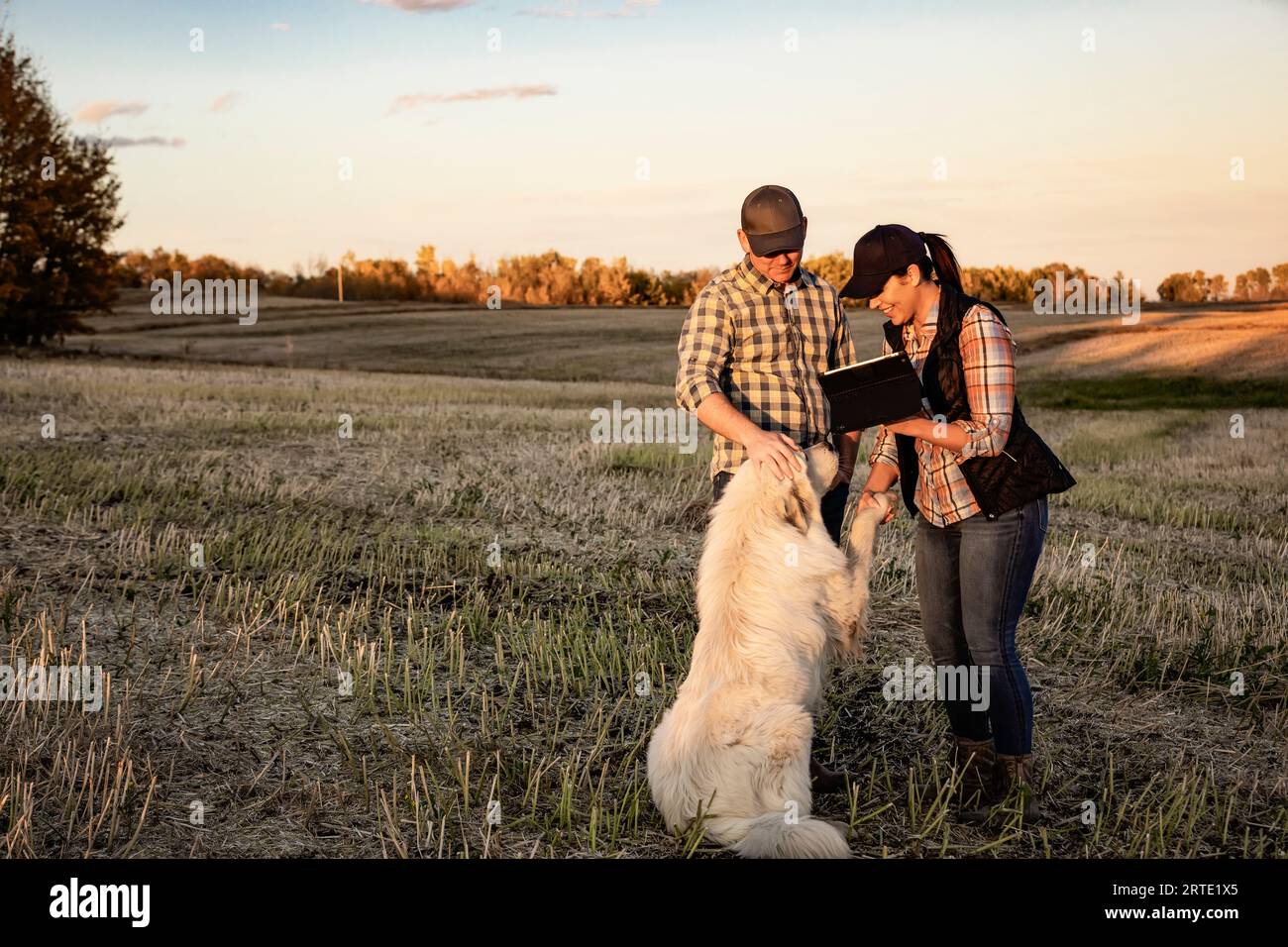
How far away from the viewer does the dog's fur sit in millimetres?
3930

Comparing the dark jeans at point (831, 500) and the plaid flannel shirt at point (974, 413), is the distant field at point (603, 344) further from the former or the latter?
the plaid flannel shirt at point (974, 413)

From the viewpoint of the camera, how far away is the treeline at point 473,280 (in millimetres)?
64500

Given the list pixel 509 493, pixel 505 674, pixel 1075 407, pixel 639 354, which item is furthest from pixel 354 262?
pixel 505 674

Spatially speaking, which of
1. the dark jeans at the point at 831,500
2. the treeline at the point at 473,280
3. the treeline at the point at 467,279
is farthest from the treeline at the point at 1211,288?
the dark jeans at the point at 831,500

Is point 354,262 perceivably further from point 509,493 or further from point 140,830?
point 140,830

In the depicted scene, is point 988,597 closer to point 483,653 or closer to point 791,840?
point 791,840

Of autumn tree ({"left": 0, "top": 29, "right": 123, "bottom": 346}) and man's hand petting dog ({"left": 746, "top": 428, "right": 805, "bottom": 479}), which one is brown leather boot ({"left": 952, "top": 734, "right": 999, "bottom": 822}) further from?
autumn tree ({"left": 0, "top": 29, "right": 123, "bottom": 346})

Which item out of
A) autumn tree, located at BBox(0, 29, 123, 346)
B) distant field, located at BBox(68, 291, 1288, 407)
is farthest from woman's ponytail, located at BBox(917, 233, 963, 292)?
autumn tree, located at BBox(0, 29, 123, 346)

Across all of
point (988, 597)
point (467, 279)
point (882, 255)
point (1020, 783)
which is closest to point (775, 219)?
point (882, 255)

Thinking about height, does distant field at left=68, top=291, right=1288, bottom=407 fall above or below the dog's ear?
above

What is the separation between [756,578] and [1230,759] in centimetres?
327

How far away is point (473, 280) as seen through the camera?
68.5m

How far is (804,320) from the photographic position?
4848mm

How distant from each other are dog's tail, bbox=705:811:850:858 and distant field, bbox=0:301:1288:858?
1.36ft
